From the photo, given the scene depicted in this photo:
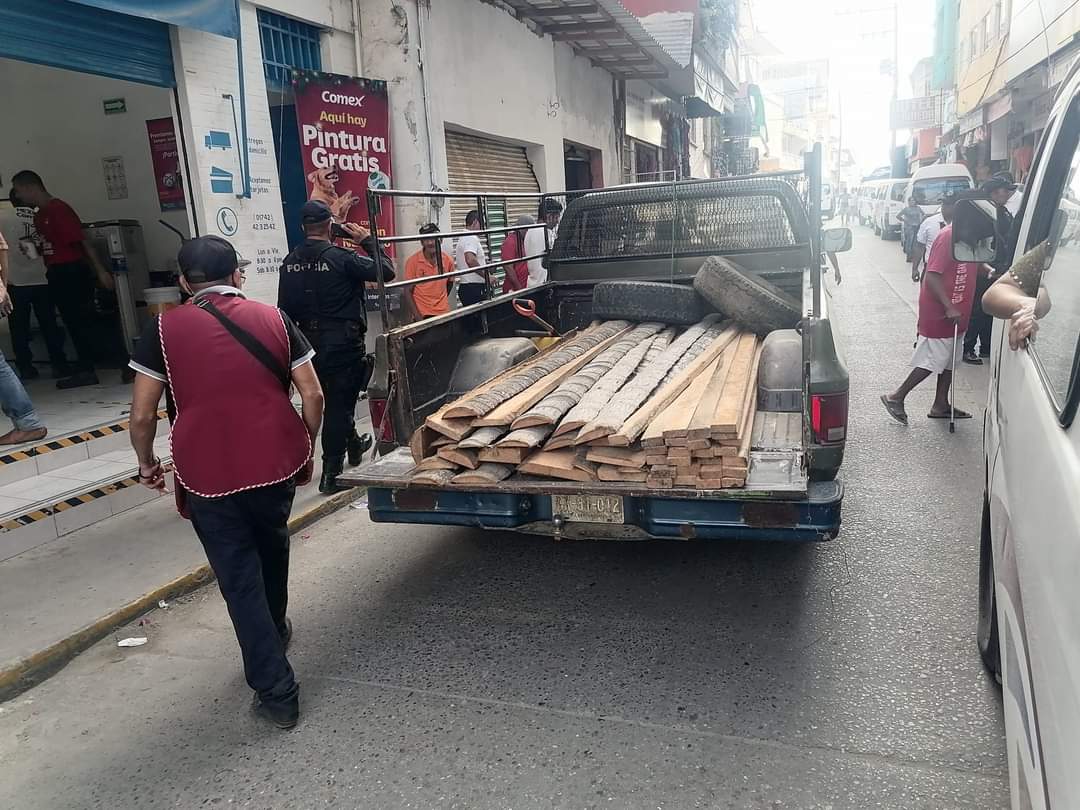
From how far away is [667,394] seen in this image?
3.88 meters

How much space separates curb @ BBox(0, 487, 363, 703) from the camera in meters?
3.62

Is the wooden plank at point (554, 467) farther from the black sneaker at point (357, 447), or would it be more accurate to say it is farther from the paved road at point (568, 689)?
the black sneaker at point (357, 447)

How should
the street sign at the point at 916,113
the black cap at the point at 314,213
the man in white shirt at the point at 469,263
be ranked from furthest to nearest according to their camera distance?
the street sign at the point at 916,113 < the man in white shirt at the point at 469,263 < the black cap at the point at 314,213

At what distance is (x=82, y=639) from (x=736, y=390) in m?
3.34

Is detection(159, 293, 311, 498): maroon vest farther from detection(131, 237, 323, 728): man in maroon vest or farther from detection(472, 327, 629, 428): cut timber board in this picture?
detection(472, 327, 629, 428): cut timber board

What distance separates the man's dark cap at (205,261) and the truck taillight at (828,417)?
94.9 inches

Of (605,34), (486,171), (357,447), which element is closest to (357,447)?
(357,447)

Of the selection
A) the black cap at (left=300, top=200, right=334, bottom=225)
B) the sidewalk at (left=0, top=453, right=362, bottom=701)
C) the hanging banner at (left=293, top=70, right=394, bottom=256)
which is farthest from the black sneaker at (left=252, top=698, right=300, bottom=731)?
the hanging banner at (left=293, top=70, right=394, bottom=256)

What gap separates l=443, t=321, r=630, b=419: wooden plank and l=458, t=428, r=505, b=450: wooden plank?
0.29 feet

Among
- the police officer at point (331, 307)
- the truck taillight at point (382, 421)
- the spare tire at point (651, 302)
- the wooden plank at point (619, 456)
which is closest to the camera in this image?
the wooden plank at point (619, 456)

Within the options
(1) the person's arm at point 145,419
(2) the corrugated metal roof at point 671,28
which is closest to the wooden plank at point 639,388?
(1) the person's arm at point 145,419

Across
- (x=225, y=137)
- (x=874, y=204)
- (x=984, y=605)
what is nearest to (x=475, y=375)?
(x=984, y=605)

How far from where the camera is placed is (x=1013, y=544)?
80.0 inches

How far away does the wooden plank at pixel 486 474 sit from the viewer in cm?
353
